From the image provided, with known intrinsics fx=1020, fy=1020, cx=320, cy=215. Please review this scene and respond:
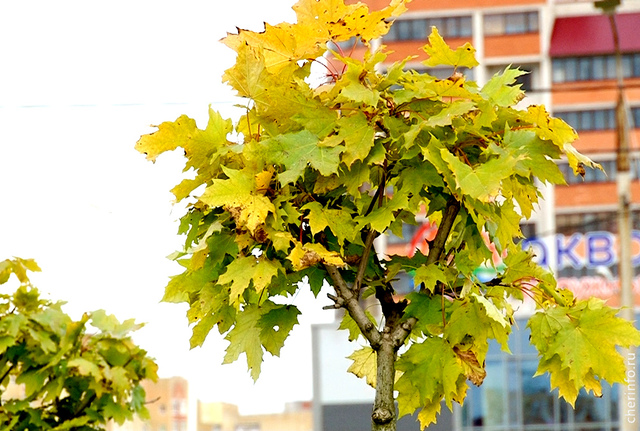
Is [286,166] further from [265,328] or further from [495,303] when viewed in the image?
[495,303]

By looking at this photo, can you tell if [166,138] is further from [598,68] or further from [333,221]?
[598,68]

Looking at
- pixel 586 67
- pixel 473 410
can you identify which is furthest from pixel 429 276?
pixel 586 67

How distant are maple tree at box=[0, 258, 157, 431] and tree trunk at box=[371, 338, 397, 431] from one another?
2.50 metres

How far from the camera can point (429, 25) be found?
42.0 metres

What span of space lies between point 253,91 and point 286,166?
0.23 metres

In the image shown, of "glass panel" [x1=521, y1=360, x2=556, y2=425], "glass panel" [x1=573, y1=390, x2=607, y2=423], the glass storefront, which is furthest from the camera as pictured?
"glass panel" [x1=521, y1=360, x2=556, y2=425]

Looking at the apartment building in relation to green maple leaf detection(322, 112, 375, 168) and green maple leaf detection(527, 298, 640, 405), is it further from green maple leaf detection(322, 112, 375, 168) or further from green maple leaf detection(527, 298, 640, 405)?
green maple leaf detection(322, 112, 375, 168)

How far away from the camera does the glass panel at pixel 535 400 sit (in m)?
29.0

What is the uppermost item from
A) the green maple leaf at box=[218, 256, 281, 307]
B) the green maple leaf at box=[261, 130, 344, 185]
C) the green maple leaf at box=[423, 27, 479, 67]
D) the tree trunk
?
the green maple leaf at box=[423, 27, 479, 67]

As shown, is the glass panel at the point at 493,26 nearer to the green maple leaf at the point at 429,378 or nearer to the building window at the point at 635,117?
the building window at the point at 635,117

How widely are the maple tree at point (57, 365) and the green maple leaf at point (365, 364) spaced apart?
88.2 inches

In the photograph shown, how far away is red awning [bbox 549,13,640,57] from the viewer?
138ft

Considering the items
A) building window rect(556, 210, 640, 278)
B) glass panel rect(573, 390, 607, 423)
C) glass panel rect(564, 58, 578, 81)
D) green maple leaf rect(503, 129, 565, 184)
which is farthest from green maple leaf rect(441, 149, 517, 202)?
glass panel rect(564, 58, 578, 81)

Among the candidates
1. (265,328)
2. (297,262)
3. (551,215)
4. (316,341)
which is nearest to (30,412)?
(265,328)
